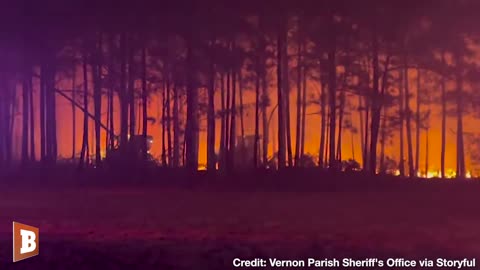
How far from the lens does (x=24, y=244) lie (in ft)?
40.1

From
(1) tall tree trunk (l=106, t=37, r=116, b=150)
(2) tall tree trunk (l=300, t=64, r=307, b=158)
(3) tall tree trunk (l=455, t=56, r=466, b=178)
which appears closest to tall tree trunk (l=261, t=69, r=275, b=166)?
(2) tall tree trunk (l=300, t=64, r=307, b=158)

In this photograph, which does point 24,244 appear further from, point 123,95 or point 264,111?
point 264,111

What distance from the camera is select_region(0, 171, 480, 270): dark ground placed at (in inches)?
485

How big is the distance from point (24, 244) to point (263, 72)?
83.5 feet

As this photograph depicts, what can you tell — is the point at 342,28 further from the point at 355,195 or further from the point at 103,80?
the point at 103,80

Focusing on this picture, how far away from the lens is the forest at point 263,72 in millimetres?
32625

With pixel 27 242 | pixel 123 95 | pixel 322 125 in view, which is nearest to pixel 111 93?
pixel 123 95

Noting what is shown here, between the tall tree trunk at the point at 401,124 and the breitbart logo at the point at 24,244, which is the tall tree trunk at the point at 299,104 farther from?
the breitbart logo at the point at 24,244

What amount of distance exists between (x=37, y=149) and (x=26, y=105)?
482 inches

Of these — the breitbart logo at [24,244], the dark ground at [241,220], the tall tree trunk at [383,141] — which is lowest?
the dark ground at [241,220]

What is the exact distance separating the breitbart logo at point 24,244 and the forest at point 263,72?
825 inches

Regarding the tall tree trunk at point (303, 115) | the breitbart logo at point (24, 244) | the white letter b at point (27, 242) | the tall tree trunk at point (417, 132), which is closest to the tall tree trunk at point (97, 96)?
the tall tree trunk at point (303, 115)

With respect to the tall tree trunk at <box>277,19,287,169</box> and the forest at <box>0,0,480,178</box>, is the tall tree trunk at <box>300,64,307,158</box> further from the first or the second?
the tall tree trunk at <box>277,19,287,169</box>

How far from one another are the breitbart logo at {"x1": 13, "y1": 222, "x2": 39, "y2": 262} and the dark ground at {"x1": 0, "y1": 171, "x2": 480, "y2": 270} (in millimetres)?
121
